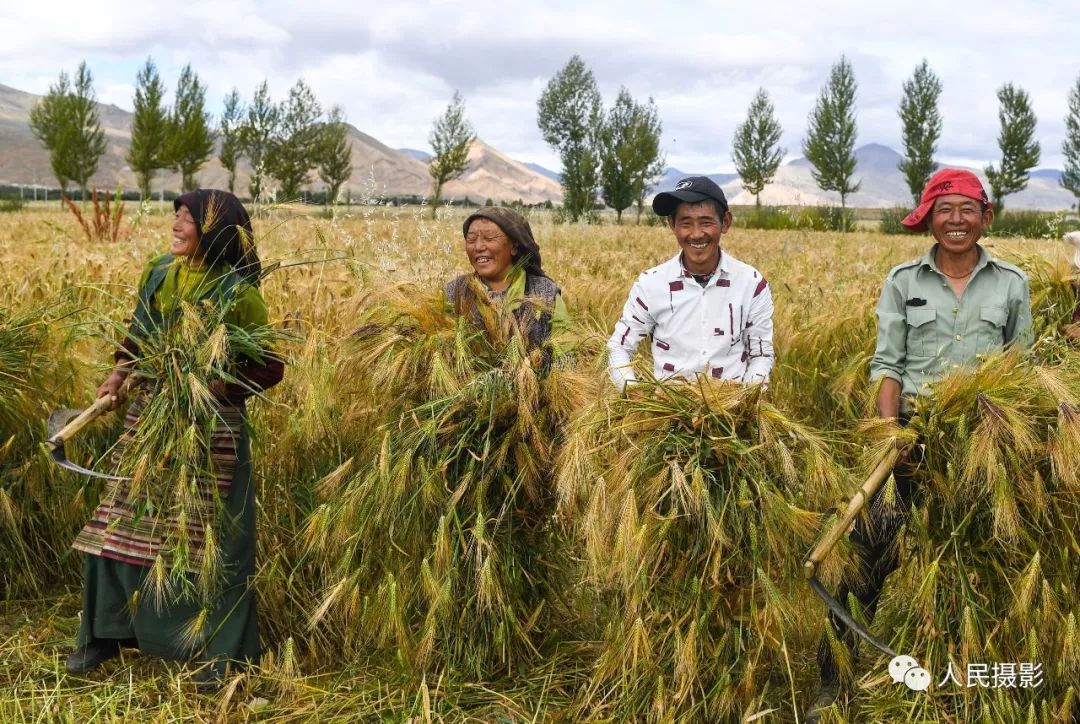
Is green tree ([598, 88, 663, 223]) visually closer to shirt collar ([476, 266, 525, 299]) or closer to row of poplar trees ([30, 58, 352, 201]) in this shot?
row of poplar trees ([30, 58, 352, 201])

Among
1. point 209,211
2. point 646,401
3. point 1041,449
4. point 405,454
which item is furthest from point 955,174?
point 209,211

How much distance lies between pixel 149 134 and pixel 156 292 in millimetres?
49045

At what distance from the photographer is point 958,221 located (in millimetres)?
2812

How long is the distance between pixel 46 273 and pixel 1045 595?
15.4ft

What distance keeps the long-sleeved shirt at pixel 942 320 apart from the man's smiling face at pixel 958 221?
89 millimetres

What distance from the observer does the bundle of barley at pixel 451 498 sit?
2.88 meters

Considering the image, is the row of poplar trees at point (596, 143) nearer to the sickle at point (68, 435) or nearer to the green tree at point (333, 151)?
the green tree at point (333, 151)

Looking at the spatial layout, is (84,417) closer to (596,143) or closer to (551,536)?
(551,536)

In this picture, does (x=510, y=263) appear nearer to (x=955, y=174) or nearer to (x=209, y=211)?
(x=209, y=211)

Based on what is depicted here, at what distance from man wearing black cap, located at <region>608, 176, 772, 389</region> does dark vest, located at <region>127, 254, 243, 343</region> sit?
1.32m

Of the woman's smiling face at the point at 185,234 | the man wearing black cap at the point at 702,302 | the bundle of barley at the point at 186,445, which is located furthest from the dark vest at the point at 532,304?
the woman's smiling face at the point at 185,234

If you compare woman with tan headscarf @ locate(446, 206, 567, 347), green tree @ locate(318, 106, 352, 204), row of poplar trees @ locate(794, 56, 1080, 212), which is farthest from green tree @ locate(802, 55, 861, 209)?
woman with tan headscarf @ locate(446, 206, 567, 347)

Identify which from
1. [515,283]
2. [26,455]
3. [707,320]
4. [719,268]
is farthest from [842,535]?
[26,455]

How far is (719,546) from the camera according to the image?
2.40 m
